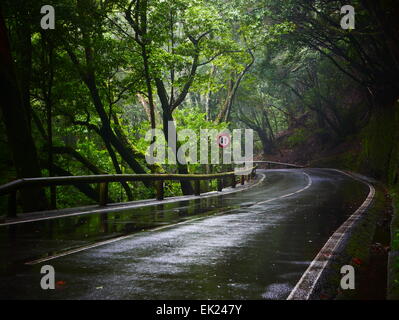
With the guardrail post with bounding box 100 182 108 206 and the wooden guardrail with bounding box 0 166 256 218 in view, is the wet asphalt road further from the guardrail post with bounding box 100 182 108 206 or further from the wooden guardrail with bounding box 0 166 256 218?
the guardrail post with bounding box 100 182 108 206

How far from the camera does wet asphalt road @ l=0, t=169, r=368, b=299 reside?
497 cm

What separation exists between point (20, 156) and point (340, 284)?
1219 centimetres

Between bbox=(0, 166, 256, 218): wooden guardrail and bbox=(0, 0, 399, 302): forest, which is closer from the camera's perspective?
bbox=(0, 166, 256, 218): wooden guardrail

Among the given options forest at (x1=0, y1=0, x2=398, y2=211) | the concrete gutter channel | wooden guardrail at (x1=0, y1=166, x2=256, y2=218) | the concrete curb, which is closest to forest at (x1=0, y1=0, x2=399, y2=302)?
forest at (x1=0, y1=0, x2=398, y2=211)

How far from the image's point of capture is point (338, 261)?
22.1 ft

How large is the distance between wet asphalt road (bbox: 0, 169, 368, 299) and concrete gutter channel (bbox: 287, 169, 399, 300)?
0.58 feet

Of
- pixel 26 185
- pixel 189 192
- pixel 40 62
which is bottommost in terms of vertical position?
pixel 189 192

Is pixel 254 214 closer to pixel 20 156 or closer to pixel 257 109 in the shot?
pixel 20 156

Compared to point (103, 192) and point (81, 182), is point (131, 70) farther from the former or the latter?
point (81, 182)

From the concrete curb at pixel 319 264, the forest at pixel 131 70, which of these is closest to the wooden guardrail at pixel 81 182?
the forest at pixel 131 70

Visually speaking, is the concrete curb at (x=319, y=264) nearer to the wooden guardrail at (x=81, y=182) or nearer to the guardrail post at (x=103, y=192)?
the wooden guardrail at (x=81, y=182)

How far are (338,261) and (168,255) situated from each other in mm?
2747
